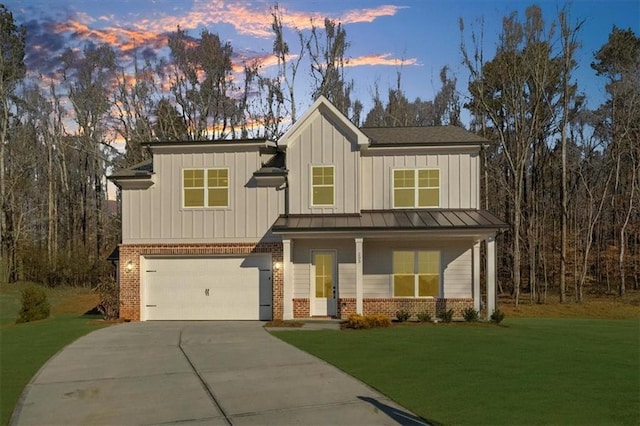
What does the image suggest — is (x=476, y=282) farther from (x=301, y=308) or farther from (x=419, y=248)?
(x=301, y=308)

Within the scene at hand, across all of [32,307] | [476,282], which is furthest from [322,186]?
[32,307]

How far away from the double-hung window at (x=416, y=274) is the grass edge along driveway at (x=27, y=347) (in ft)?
33.4

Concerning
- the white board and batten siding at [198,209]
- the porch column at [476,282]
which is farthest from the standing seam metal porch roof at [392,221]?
the porch column at [476,282]

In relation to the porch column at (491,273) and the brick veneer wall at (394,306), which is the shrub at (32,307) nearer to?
the brick veneer wall at (394,306)

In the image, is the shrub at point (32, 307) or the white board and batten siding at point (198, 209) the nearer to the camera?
the white board and batten siding at point (198, 209)

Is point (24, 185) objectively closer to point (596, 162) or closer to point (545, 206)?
point (545, 206)

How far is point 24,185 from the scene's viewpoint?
3922cm

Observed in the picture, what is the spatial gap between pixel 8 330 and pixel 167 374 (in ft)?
34.4

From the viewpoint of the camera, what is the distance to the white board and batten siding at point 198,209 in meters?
19.3

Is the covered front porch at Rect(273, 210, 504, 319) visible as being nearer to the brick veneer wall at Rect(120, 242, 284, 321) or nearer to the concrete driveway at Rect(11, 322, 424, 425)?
the brick veneer wall at Rect(120, 242, 284, 321)

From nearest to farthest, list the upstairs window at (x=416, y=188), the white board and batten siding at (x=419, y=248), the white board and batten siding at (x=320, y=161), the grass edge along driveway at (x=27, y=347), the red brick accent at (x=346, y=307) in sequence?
the grass edge along driveway at (x=27, y=347) → the red brick accent at (x=346, y=307) → the white board and batten siding at (x=419, y=248) → the white board and batten siding at (x=320, y=161) → the upstairs window at (x=416, y=188)

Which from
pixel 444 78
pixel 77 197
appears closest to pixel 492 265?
pixel 444 78

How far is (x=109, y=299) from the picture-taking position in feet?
63.1

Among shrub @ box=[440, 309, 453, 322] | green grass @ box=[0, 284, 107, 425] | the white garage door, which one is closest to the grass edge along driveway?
green grass @ box=[0, 284, 107, 425]
